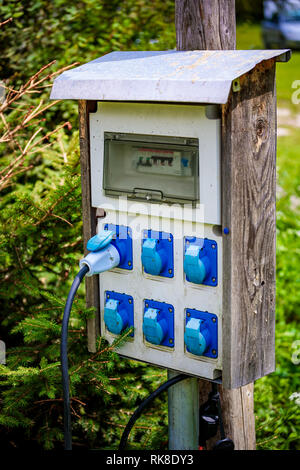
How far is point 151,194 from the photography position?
7.45ft

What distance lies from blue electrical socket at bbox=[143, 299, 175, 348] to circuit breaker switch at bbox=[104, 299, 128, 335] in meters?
0.11

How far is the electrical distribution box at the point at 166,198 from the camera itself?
2.06 metres

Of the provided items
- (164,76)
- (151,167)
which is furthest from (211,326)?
(164,76)

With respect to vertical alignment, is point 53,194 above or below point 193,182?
below

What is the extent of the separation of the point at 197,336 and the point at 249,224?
412 mm

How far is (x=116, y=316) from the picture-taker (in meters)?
2.42

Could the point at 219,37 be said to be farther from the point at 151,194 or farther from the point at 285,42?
the point at 285,42

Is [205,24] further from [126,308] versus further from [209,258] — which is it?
[126,308]

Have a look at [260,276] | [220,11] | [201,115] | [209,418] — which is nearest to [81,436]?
[209,418]

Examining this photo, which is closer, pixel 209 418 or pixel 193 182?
pixel 193 182

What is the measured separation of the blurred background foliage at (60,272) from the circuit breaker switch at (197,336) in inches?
16.1

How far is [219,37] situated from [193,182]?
676 millimetres

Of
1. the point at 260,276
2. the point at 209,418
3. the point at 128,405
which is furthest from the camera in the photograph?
the point at 128,405

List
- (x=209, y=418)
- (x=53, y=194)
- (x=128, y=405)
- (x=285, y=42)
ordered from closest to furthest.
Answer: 1. (x=209, y=418)
2. (x=53, y=194)
3. (x=128, y=405)
4. (x=285, y=42)
